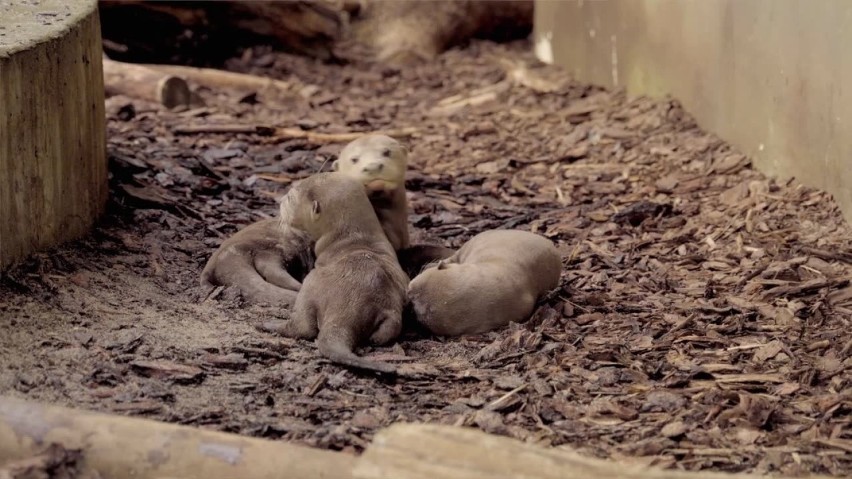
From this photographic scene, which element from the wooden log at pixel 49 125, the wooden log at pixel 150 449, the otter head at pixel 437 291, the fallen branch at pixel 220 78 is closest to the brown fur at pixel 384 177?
the otter head at pixel 437 291

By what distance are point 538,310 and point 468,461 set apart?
7.34 feet

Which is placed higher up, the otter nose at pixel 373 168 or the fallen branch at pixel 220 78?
the otter nose at pixel 373 168

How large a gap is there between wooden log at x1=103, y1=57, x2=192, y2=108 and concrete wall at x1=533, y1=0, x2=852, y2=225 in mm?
3515

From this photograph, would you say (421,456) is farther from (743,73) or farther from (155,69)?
(155,69)

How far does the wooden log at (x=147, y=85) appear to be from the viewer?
8602 millimetres

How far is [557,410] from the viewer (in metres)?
3.91

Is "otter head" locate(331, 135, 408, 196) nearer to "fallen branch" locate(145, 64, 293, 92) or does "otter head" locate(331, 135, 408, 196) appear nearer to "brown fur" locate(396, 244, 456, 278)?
"brown fur" locate(396, 244, 456, 278)

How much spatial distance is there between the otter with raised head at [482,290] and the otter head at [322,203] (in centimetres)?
50

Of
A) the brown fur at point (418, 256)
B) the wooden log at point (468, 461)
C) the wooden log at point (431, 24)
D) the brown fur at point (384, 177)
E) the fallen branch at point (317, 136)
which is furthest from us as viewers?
the wooden log at point (431, 24)

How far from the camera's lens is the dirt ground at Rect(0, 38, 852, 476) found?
3.75 metres

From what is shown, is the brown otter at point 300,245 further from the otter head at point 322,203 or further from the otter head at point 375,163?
the otter head at point 322,203

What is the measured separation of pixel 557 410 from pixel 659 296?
145 cm

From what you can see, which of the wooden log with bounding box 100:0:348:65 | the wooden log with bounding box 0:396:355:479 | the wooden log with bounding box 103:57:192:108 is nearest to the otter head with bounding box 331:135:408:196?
the wooden log with bounding box 0:396:355:479

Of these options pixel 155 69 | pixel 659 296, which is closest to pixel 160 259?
pixel 659 296
